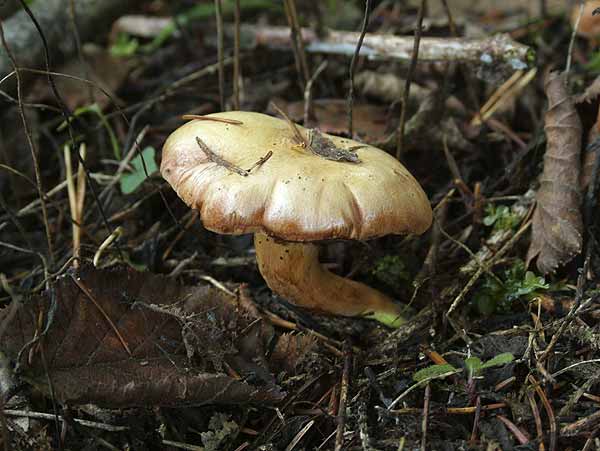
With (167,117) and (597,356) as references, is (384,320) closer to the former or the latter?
(597,356)

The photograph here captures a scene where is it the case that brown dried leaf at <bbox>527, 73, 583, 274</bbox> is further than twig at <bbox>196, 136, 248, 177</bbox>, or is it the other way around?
brown dried leaf at <bbox>527, 73, 583, 274</bbox>

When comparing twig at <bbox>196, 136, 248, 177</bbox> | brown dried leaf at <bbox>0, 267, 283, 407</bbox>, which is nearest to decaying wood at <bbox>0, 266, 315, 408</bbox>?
brown dried leaf at <bbox>0, 267, 283, 407</bbox>

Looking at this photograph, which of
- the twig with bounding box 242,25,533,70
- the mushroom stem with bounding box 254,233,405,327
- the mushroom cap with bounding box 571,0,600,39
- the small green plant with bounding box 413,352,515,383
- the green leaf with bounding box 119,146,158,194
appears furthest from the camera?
the mushroom cap with bounding box 571,0,600,39

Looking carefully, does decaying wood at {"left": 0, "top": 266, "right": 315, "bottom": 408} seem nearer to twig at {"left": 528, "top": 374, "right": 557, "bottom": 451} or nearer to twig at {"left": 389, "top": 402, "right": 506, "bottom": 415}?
twig at {"left": 389, "top": 402, "right": 506, "bottom": 415}

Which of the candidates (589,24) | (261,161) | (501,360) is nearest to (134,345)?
(261,161)

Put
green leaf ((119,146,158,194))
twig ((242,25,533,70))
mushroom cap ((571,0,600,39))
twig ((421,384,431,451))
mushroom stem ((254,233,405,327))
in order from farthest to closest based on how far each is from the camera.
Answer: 1. mushroom cap ((571,0,600,39))
2. twig ((242,25,533,70))
3. green leaf ((119,146,158,194))
4. mushroom stem ((254,233,405,327))
5. twig ((421,384,431,451))

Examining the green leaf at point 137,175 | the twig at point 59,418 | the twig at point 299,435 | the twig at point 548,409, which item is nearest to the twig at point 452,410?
the twig at point 548,409

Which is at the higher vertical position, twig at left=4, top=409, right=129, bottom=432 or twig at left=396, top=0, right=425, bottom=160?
twig at left=396, top=0, right=425, bottom=160

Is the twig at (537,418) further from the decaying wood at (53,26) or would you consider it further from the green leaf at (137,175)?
the decaying wood at (53,26)
